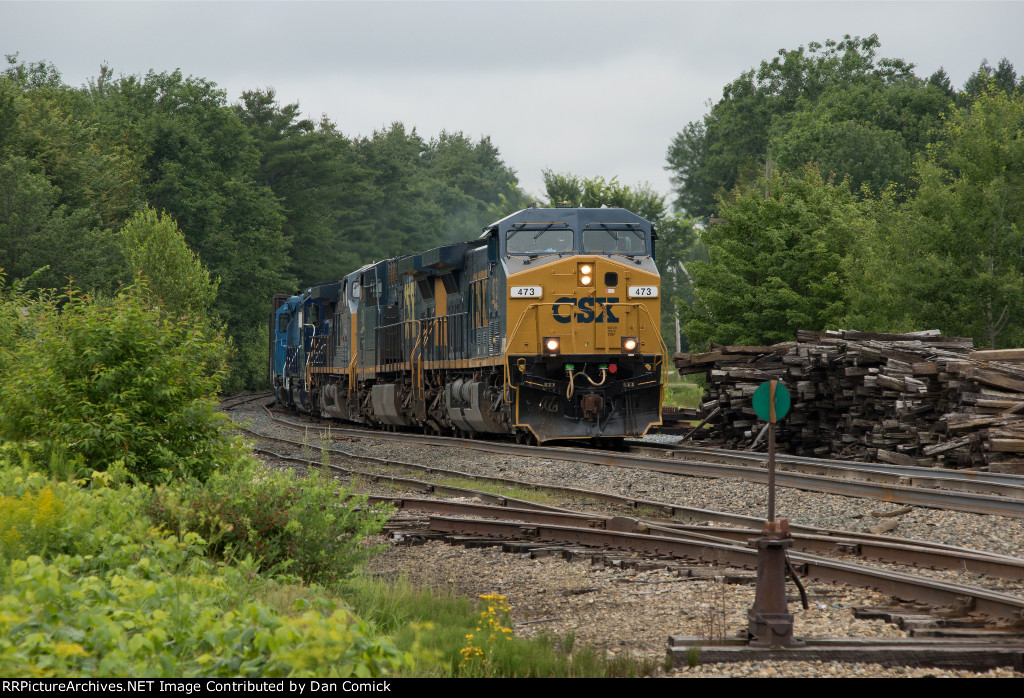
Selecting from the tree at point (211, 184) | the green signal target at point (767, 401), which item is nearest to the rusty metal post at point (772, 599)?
the green signal target at point (767, 401)

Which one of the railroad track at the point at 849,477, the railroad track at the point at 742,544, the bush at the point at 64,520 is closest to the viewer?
the bush at the point at 64,520

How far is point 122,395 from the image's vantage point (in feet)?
29.3

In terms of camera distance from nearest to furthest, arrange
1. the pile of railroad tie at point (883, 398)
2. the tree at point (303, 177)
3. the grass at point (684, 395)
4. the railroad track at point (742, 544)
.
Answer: the railroad track at point (742, 544) → the pile of railroad tie at point (883, 398) → the grass at point (684, 395) → the tree at point (303, 177)

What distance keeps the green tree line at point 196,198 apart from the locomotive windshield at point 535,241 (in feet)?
49.1

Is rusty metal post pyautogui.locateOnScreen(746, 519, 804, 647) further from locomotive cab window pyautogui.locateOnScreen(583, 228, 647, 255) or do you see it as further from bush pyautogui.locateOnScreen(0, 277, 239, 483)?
locomotive cab window pyautogui.locateOnScreen(583, 228, 647, 255)

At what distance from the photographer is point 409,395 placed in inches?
864

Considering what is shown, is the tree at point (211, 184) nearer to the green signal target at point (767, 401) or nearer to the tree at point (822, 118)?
the tree at point (822, 118)

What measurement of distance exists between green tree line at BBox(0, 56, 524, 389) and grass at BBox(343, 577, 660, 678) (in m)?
23.5

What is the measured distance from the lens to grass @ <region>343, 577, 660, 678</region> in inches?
195

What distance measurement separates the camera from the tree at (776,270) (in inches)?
996

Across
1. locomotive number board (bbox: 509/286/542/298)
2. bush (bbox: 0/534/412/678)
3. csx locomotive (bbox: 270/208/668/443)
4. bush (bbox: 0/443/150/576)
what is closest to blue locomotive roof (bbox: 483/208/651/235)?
csx locomotive (bbox: 270/208/668/443)

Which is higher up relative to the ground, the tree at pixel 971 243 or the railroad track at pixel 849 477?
the tree at pixel 971 243

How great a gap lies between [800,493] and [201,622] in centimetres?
803

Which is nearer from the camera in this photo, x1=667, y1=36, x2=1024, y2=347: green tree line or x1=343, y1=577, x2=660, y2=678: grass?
x1=343, y1=577, x2=660, y2=678: grass
